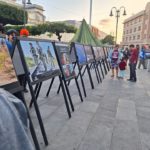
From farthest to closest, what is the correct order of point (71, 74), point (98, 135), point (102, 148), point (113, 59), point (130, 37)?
point (130, 37) → point (113, 59) → point (71, 74) → point (98, 135) → point (102, 148)

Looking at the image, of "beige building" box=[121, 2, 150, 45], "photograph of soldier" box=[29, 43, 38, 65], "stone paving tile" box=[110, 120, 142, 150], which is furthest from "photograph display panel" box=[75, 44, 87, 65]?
"beige building" box=[121, 2, 150, 45]

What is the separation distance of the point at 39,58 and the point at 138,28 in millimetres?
85900

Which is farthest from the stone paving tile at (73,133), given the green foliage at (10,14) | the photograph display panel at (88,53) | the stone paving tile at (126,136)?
the green foliage at (10,14)

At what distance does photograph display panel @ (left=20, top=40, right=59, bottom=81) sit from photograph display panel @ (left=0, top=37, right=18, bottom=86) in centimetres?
46

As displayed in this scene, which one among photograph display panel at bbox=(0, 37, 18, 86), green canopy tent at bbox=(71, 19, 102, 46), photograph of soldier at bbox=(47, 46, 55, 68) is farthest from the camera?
green canopy tent at bbox=(71, 19, 102, 46)

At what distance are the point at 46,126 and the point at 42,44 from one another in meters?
1.44

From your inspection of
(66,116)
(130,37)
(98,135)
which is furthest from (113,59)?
(130,37)

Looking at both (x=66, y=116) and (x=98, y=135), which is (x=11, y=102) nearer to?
(x=98, y=135)

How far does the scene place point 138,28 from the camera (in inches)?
3337

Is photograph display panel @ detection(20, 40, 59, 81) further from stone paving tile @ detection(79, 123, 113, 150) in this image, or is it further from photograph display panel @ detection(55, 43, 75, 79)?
stone paving tile @ detection(79, 123, 113, 150)

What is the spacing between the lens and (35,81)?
350 centimetres

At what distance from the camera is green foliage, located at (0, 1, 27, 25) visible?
1374 inches

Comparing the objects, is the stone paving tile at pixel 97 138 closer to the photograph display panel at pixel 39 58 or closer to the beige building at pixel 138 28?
the photograph display panel at pixel 39 58

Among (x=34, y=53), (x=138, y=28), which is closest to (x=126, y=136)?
(x=34, y=53)
